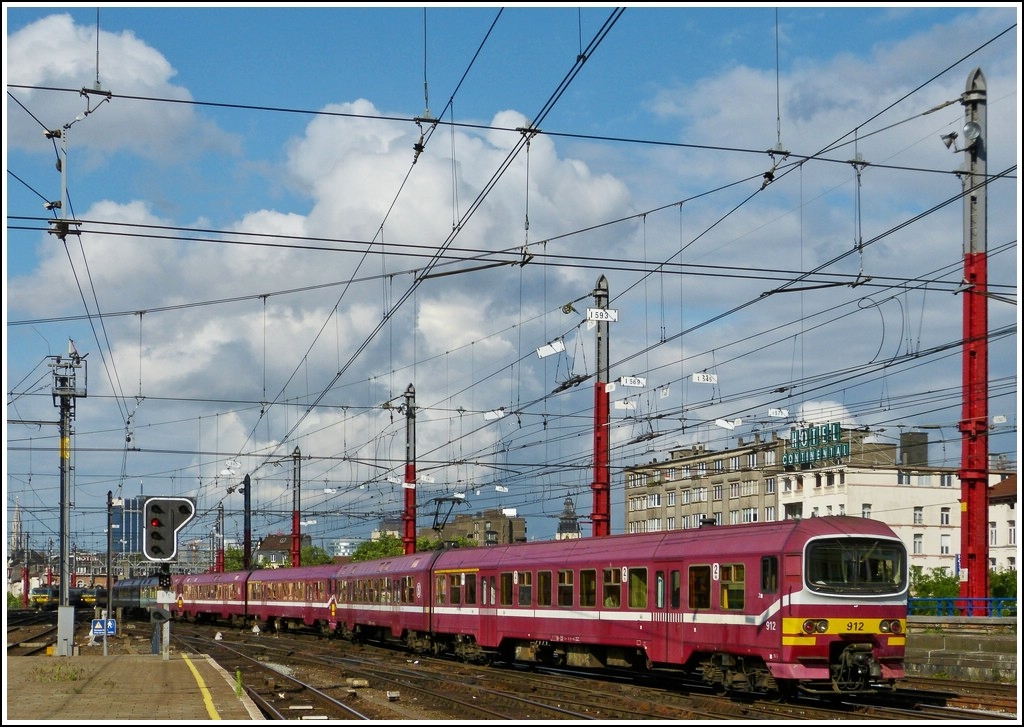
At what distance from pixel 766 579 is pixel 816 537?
44.0 inches

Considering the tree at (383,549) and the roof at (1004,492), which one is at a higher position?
the roof at (1004,492)

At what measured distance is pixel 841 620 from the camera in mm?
21328

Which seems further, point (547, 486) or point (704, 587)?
point (547, 486)

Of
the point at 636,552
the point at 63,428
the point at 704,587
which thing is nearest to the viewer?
the point at 704,587

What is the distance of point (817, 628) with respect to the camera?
69.3 ft

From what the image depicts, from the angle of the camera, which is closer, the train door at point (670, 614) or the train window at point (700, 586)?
the train window at point (700, 586)

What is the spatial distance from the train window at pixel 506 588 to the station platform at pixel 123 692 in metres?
7.31

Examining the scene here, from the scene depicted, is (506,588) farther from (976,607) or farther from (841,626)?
(841,626)

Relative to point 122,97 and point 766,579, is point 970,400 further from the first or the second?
point 122,97

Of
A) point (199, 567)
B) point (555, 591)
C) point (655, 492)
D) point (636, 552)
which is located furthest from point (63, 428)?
point (199, 567)

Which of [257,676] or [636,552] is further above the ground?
[636,552]

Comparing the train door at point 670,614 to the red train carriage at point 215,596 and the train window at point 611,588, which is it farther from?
the red train carriage at point 215,596

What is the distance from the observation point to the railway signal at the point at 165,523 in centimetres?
2328

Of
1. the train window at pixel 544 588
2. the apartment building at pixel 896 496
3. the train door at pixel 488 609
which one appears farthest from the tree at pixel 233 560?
the train window at pixel 544 588
